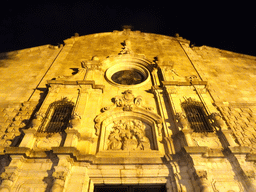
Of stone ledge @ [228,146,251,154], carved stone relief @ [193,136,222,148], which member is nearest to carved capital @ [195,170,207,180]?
carved stone relief @ [193,136,222,148]

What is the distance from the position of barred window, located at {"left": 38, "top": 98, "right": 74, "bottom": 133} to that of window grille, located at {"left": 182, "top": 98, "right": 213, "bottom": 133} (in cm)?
580

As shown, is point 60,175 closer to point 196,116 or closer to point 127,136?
point 127,136

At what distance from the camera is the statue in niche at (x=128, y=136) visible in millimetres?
7047

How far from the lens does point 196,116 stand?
27.4 feet

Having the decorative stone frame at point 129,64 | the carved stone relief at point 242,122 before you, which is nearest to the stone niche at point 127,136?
the carved stone relief at point 242,122

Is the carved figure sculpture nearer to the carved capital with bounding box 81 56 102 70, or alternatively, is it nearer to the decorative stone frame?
the decorative stone frame

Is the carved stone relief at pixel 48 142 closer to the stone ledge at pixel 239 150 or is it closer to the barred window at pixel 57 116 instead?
the barred window at pixel 57 116

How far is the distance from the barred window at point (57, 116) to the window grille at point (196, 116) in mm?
5799

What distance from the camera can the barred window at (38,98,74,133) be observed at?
7.54 metres

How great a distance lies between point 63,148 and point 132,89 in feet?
17.5

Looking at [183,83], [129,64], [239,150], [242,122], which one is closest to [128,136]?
[239,150]

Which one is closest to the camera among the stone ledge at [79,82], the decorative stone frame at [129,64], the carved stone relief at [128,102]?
the carved stone relief at [128,102]

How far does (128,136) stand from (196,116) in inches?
139

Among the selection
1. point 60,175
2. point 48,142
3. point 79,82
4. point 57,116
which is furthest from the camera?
point 79,82
